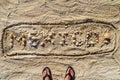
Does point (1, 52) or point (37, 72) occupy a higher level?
point (1, 52)

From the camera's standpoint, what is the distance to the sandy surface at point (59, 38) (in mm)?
2205

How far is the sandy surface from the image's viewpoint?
221 cm

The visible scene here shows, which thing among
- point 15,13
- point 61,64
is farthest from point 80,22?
point 15,13

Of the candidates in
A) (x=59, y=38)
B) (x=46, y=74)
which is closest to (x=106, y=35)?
(x=59, y=38)

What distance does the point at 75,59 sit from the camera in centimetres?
226

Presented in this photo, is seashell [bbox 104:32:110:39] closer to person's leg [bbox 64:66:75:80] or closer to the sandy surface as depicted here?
the sandy surface

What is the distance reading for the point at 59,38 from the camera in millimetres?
2264

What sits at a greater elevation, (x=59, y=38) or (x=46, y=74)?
(x=59, y=38)

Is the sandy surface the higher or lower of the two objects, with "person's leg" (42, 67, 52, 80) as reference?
higher

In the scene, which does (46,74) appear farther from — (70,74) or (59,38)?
(59,38)

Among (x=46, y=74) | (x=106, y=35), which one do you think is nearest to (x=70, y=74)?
(x=46, y=74)

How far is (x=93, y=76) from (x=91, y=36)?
34 cm

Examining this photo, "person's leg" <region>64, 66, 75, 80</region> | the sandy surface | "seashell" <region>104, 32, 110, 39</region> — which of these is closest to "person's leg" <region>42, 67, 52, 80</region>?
the sandy surface

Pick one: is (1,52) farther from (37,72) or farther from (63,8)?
(63,8)
